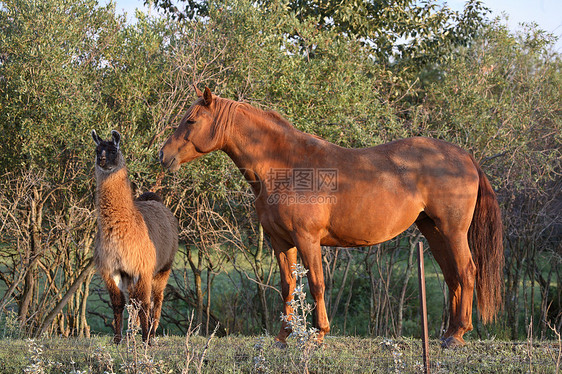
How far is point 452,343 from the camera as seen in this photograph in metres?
5.43

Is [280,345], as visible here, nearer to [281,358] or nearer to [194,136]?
[281,358]

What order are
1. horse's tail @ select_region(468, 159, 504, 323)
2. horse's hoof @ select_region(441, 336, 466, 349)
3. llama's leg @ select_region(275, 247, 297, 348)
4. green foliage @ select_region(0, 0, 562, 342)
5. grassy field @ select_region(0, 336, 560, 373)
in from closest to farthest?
grassy field @ select_region(0, 336, 560, 373) → llama's leg @ select_region(275, 247, 297, 348) → horse's hoof @ select_region(441, 336, 466, 349) → horse's tail @ select_region(468, 159, 504, 323) → green foliage @ select_region(0, 0, 562, 342)

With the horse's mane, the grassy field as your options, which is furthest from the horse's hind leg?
the horse's mane

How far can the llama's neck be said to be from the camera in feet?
19.2

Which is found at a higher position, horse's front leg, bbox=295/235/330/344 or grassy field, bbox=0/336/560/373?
horse's front leg, bbox=295/235/330/344

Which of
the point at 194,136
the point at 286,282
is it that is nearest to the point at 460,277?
the point at 286,282

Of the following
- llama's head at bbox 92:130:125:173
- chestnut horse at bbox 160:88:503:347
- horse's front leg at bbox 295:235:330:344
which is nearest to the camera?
horse's front leg at bbox 295:235:330:344

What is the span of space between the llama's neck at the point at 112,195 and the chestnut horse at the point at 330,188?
96cm

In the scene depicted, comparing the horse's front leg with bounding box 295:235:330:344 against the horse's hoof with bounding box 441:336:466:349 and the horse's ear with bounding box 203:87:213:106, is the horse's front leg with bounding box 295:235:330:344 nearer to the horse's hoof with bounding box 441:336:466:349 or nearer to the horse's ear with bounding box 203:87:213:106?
the horse's hoof with bounding box 441:336:466:349

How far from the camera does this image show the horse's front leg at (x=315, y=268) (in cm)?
506

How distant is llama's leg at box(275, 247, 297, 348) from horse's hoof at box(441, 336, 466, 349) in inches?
60.8

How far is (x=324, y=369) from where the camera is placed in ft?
14.8

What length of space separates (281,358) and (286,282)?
32.7 inches

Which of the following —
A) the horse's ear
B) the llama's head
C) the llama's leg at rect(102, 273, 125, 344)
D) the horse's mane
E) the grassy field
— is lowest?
the grassy field
